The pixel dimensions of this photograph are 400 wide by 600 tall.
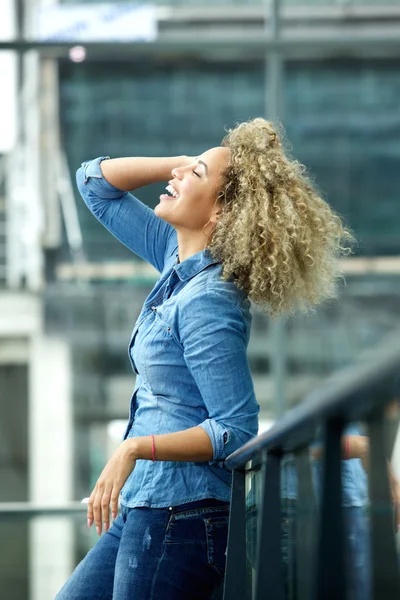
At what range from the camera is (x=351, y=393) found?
2.60 ft

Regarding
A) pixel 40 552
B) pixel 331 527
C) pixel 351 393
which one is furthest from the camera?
pixel 40 552

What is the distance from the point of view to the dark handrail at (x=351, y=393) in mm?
733

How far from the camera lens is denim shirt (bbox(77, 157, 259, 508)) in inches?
65.7

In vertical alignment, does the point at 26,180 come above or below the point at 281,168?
above

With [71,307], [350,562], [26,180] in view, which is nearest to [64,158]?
[26,180]

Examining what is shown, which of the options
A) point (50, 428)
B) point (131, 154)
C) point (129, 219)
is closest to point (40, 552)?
point (50, 428)

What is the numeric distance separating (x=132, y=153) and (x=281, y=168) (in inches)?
152

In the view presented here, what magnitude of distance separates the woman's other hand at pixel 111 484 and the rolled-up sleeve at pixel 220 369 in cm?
13

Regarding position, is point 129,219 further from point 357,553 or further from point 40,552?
point 40,552

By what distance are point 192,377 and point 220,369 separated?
107 millimetres

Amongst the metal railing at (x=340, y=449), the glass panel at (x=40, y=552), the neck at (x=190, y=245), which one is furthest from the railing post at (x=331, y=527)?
the glass panel at (x=40, y=552)

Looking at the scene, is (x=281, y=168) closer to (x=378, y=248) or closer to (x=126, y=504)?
(x=126, y=504)

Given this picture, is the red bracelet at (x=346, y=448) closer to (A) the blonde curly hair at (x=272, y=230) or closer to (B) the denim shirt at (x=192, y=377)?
(B) the denim shirt at (x=192, y=377)

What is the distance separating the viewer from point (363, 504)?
0.88 meters
